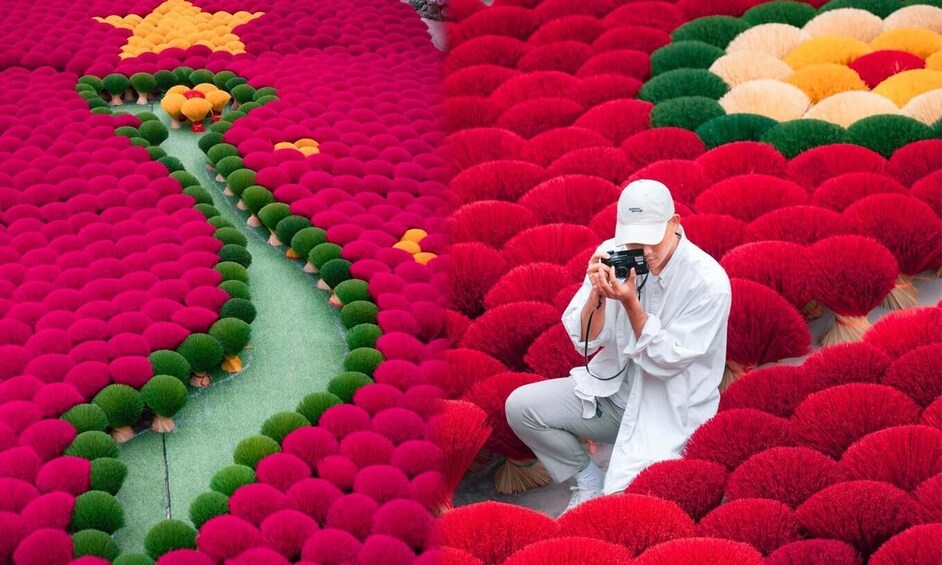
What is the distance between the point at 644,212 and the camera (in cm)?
210

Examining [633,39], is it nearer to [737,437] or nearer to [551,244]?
[551,244]

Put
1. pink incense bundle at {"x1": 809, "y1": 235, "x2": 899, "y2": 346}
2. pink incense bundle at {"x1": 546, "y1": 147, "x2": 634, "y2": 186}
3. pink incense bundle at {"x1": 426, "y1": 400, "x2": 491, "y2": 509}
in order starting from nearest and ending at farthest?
pink incense bundle at {"x1": 426, "y1": 400, "x2": 491, "y2": 509} < pink incense bundle at {"x1": 809, "y1": 235, "x2": 899, "y2": 346} < pink incense bundle at {"x1": 546, "y1": 147, "x2": 634, "y2": 186}

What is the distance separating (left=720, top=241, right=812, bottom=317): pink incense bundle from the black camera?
21.3 inches

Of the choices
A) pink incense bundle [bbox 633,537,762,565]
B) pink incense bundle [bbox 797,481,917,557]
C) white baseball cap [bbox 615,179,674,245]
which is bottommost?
pink incense bundle [bbox 633,537,762,565]

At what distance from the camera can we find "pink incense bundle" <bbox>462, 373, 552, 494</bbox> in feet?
7.72

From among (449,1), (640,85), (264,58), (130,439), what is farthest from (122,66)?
(130,439)

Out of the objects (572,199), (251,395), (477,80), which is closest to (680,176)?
(572,199)

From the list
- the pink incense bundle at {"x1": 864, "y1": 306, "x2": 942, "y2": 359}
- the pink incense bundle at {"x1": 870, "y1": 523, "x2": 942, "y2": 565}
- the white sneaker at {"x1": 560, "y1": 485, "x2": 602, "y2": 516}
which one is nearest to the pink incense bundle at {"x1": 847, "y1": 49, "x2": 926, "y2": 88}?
the pink incense bundle at {"x1": 864, "y1": 306, "x2": 942, "y2": 359}

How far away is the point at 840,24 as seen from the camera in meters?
3.86

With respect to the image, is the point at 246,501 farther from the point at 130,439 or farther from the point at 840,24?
the point at 840,24

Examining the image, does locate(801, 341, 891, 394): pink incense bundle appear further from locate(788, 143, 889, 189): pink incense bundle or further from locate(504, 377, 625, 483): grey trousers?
locate(788, 143, 889, 189): pink incense bundle

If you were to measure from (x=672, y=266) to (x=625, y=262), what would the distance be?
0.15 meters

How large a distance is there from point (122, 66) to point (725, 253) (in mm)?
2772

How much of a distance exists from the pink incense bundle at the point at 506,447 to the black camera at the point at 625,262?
1.38ft
